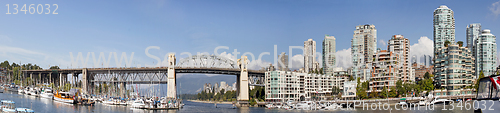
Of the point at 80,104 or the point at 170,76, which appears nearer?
the point at 80,104

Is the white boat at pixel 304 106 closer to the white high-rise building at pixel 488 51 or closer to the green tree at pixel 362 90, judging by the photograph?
the green tree at pixel 362 90

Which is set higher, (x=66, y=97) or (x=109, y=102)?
(x=66, y=97)

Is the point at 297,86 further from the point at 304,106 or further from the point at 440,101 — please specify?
the point at 440,101

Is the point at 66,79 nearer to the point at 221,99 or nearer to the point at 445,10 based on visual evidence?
the point at 221,99

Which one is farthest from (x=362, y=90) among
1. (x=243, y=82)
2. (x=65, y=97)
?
(x=65, y=97)

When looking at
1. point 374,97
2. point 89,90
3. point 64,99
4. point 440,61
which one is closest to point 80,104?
point 64,99

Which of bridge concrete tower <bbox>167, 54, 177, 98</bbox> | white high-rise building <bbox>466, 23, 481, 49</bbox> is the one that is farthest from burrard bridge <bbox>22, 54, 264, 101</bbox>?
white high-rise building <bbox>466, 23, 481, 49</bbox>

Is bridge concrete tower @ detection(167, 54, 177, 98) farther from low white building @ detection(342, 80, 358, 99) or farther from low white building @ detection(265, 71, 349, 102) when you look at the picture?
low white building @ detection(342, 80, 358, 99)
